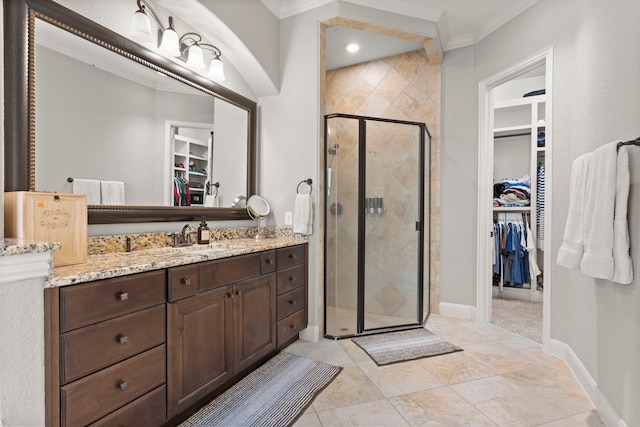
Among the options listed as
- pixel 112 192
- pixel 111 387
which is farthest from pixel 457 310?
pixel 112 192

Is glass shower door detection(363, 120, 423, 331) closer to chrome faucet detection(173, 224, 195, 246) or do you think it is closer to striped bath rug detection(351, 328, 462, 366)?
striped bath rug detection(351, 328, 462, 366)

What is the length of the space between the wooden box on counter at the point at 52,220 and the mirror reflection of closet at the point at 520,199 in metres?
3.77

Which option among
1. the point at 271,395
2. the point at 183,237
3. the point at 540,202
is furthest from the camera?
the point at 540,202

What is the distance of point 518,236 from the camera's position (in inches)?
155

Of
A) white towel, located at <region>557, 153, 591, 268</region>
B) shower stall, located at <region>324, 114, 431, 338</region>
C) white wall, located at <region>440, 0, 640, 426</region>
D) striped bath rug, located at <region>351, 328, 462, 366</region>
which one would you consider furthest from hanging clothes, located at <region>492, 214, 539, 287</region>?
white towel, located at <region>557, 153, 591, 268</region>

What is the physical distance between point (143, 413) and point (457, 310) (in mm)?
2950

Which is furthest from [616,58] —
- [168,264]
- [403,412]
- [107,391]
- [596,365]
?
[107,391]

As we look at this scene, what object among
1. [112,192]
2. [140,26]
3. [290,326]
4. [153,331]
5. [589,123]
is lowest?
[290,326]

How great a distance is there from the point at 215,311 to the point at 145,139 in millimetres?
1144

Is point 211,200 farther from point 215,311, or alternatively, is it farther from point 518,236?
point 518,236

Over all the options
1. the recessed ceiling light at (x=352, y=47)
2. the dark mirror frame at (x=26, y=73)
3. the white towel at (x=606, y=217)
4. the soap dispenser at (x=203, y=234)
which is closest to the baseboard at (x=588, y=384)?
the white towel at (x=606, y=217)

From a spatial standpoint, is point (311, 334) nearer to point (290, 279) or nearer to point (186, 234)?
point (290, 279)

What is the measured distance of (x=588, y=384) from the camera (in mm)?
1981

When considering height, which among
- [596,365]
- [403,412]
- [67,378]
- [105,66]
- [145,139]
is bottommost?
[403,412]
